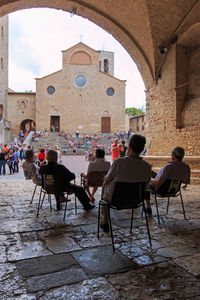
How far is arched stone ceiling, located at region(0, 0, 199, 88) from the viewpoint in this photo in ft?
25.7

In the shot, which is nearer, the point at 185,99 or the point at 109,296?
the point at 109,296

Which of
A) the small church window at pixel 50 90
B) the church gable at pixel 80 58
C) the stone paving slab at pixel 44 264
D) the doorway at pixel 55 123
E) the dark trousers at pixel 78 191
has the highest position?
the church gable at pixel 80 58

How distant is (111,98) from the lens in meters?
36.4

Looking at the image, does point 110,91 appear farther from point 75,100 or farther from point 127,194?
point 127,194

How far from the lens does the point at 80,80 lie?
36.2 meters

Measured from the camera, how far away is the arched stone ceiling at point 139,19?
25.7 feet

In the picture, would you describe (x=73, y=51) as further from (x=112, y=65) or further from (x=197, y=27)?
(x=197, y=27)

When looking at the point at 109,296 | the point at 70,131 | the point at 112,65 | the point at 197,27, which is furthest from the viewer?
the point at 112,65

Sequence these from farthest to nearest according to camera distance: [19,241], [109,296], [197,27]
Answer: [197,27], [19,241], [109,296]

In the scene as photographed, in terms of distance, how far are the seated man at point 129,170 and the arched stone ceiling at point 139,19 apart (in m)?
6.42

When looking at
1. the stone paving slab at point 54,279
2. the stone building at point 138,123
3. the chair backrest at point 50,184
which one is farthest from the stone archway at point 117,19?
the stone building at point 138,123

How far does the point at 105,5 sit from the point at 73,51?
29312 millimetres

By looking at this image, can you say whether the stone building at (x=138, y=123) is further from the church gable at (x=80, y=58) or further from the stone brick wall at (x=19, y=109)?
the stone brick wall at (x=19, y=109)

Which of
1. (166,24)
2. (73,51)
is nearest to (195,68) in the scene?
(166,24)
